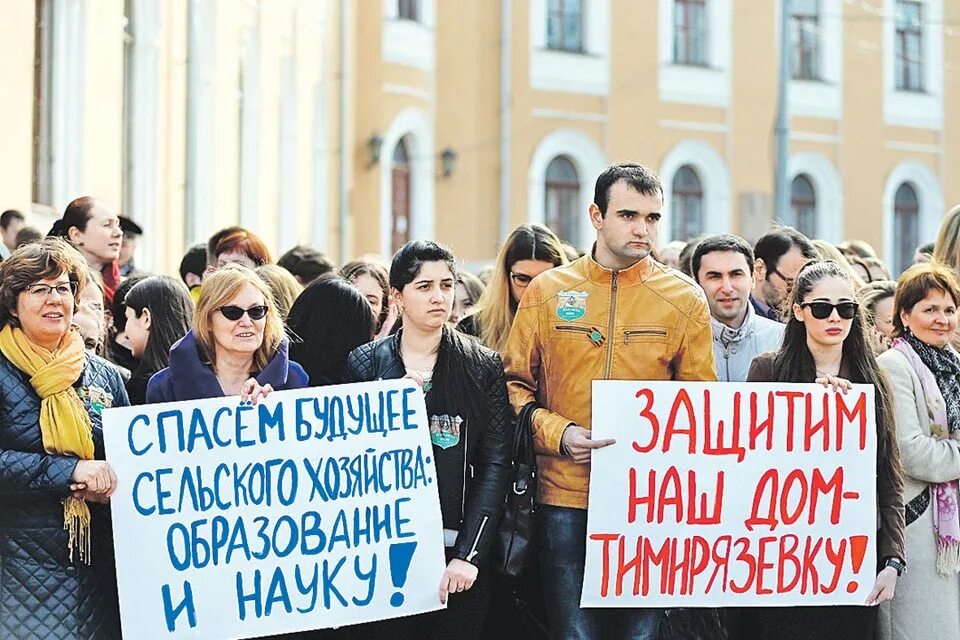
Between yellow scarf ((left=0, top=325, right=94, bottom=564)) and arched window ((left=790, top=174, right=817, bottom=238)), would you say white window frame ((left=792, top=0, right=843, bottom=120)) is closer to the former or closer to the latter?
arched window ((left=790, top=174, right=817, bottom=238))

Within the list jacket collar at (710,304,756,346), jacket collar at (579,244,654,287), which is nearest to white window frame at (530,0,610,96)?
jacket collar at (710,304,756,346)

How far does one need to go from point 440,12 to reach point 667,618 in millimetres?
22096

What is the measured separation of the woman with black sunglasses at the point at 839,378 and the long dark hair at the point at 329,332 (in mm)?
1564

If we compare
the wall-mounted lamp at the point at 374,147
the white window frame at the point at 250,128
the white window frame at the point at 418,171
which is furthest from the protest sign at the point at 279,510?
the white window frame at the point at 418,171

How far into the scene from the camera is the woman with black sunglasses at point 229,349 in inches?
233

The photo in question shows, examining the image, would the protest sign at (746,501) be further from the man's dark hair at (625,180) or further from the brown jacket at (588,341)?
the man's dark hair at (625,180)

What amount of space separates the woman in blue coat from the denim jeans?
1.52m

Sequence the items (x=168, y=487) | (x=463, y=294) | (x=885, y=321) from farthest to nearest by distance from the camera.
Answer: (x=463, y=294) → (x=885, y=321) → (x=168, y=487)

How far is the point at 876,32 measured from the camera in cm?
3294

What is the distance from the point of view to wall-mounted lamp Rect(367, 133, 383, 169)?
1038 inches

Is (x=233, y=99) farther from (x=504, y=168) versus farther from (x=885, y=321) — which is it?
(x=885, y=321)

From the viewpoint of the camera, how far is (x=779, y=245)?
27.4 ft

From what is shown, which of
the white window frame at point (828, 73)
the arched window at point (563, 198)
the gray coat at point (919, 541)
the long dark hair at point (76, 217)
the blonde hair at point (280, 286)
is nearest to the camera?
the gray coat at point (919, 541)

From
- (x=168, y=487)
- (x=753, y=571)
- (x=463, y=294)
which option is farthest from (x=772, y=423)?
(x=463, y=294)
